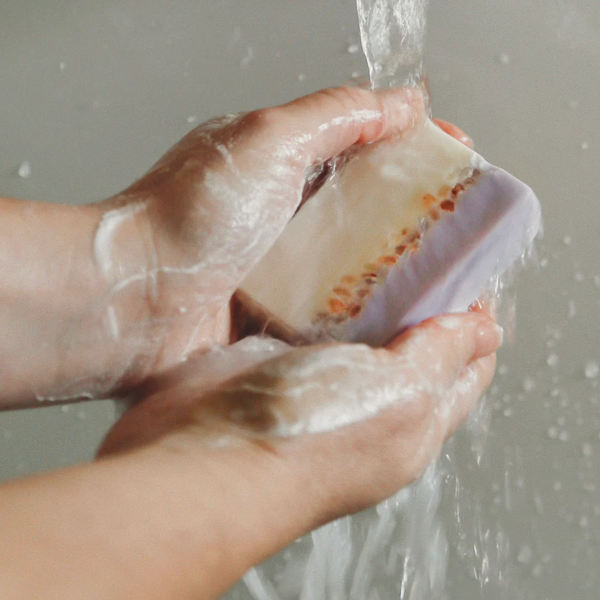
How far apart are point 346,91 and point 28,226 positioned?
328mm

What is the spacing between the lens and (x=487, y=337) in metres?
0.61

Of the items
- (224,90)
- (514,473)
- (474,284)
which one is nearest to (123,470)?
(474,284)

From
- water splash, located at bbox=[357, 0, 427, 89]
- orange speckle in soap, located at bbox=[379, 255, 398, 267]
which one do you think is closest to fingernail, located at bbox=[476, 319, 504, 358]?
orange speckle in soap, located at bbox=[379, 255, 398, 267]

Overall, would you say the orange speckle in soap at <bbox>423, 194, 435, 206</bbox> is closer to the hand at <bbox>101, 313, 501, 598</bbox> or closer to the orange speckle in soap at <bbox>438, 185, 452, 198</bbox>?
the orange speckle in soap at <bbox>438, 185, 452, 198</bbox>

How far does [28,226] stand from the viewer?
0.56 meters

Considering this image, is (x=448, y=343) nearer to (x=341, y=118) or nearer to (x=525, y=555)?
(x=341, y=118)

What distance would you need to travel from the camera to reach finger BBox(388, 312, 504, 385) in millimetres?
538

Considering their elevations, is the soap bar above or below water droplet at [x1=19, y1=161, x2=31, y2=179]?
below

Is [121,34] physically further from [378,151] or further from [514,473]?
[514,473]

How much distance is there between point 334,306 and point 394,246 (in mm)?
82

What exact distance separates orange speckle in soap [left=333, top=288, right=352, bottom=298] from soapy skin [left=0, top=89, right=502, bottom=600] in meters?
0.07

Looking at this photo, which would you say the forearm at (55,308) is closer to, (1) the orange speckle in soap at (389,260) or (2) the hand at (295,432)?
(2) the hand at (295,432)

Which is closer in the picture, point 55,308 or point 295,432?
point 295,432

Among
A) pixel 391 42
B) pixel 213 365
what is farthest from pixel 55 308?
pixel 391 42
